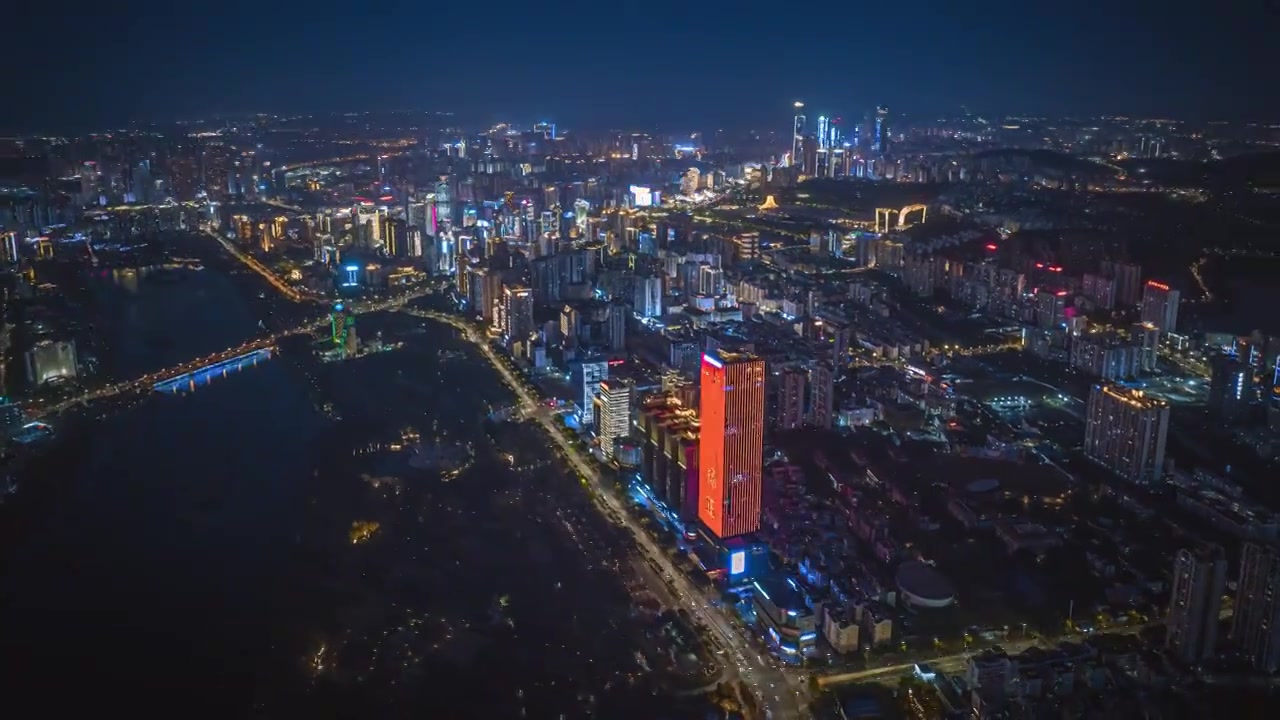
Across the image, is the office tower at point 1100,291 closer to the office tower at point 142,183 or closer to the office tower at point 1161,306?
the office tower at point 1161,306

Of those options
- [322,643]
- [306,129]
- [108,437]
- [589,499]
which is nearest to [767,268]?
[589,499]

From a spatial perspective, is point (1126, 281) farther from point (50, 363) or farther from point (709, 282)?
point (50, 363)

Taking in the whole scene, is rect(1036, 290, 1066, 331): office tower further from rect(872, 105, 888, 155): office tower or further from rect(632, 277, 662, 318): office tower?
rect(872, 105, 888, 155): office tower

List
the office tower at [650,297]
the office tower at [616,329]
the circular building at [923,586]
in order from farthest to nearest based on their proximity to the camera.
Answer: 1. the office tower at [650,297]
2. the office tower at [616,329]
3. the circular building at [923,586]

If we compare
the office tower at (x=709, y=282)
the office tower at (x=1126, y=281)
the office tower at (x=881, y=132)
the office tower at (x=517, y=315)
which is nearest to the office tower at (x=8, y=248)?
the office tower at (x=517, y=315)

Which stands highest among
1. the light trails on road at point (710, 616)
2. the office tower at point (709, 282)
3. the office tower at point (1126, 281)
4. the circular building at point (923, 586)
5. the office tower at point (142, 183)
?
the office tower at point (142, 183)

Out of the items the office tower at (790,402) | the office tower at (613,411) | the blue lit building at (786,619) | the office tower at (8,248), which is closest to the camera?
the blue lit building at (786,619)

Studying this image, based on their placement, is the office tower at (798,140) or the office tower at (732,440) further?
the office tower at (798,140)

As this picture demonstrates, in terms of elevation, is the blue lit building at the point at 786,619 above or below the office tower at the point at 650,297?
below
